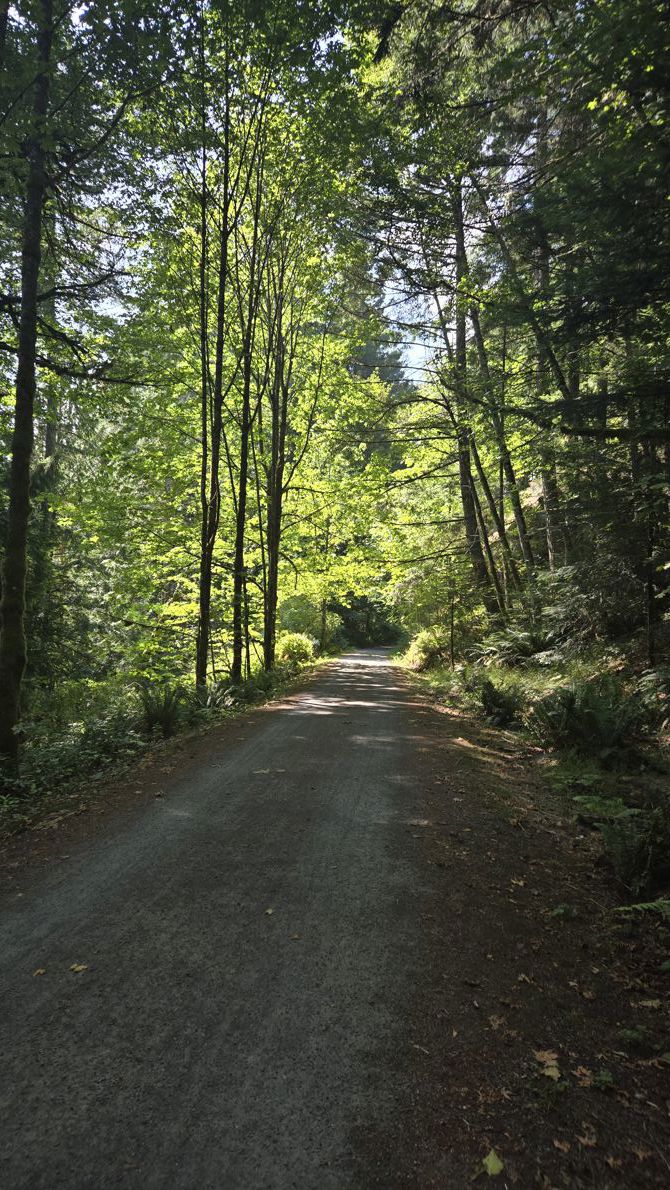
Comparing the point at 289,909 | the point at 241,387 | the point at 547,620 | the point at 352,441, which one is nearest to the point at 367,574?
the point at 352,441

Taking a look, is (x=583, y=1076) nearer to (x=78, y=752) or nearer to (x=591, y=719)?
(x=591, y=719)

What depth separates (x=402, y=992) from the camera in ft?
8.61

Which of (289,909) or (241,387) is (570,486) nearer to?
(289,909)

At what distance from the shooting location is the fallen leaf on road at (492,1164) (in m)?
1.81

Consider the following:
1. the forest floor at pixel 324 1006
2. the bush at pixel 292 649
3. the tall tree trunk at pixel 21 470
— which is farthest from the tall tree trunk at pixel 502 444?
the bush at pixel 292 649

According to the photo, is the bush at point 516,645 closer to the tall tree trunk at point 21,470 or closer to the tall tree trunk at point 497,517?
the tall tree trunk at point 497,517

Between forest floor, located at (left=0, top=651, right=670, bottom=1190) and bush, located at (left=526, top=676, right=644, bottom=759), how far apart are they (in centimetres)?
179

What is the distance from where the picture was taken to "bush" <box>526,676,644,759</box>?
6355 millimetres

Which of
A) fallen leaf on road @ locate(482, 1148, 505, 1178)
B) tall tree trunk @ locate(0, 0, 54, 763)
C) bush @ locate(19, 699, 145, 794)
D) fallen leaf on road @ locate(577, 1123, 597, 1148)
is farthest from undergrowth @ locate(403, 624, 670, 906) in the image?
tall tree trunk @ locate(0, 0, 54, 763)

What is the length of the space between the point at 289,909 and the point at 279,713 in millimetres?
6962

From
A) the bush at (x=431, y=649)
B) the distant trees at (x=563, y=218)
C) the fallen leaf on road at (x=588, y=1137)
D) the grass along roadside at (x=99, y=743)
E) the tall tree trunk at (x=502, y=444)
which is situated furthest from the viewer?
the bush at (x=431, y=649)

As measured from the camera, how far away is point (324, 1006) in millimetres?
Answer: 2520

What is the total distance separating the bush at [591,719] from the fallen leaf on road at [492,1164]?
16.2 ft

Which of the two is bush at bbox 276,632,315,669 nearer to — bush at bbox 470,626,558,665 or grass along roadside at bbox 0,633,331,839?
grass along roadside at bbox 0,633,331,839
